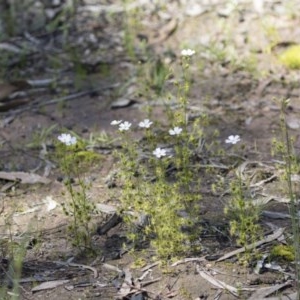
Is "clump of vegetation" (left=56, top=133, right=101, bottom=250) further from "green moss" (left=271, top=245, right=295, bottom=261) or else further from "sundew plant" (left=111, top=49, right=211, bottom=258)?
"green moss" (left=271, top=245, right=295, bottom=261)

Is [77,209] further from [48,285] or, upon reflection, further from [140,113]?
[140,113]

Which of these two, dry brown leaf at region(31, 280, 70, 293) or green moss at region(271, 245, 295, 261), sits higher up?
green moss at region(271, 245, 295, 261)

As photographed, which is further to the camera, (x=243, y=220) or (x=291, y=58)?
(x=291, y=58)

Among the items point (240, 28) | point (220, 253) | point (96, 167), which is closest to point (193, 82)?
point (240, 28)

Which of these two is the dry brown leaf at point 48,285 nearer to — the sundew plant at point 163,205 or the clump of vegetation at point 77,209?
the clump of vegetation at point 77,209

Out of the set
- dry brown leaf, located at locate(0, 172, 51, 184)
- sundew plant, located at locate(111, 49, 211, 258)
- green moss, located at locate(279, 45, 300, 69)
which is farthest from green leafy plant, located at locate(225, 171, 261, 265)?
green moss, located at locate(279, 45, 300, 69)

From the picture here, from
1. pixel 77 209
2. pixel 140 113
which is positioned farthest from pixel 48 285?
pixel 140 113
